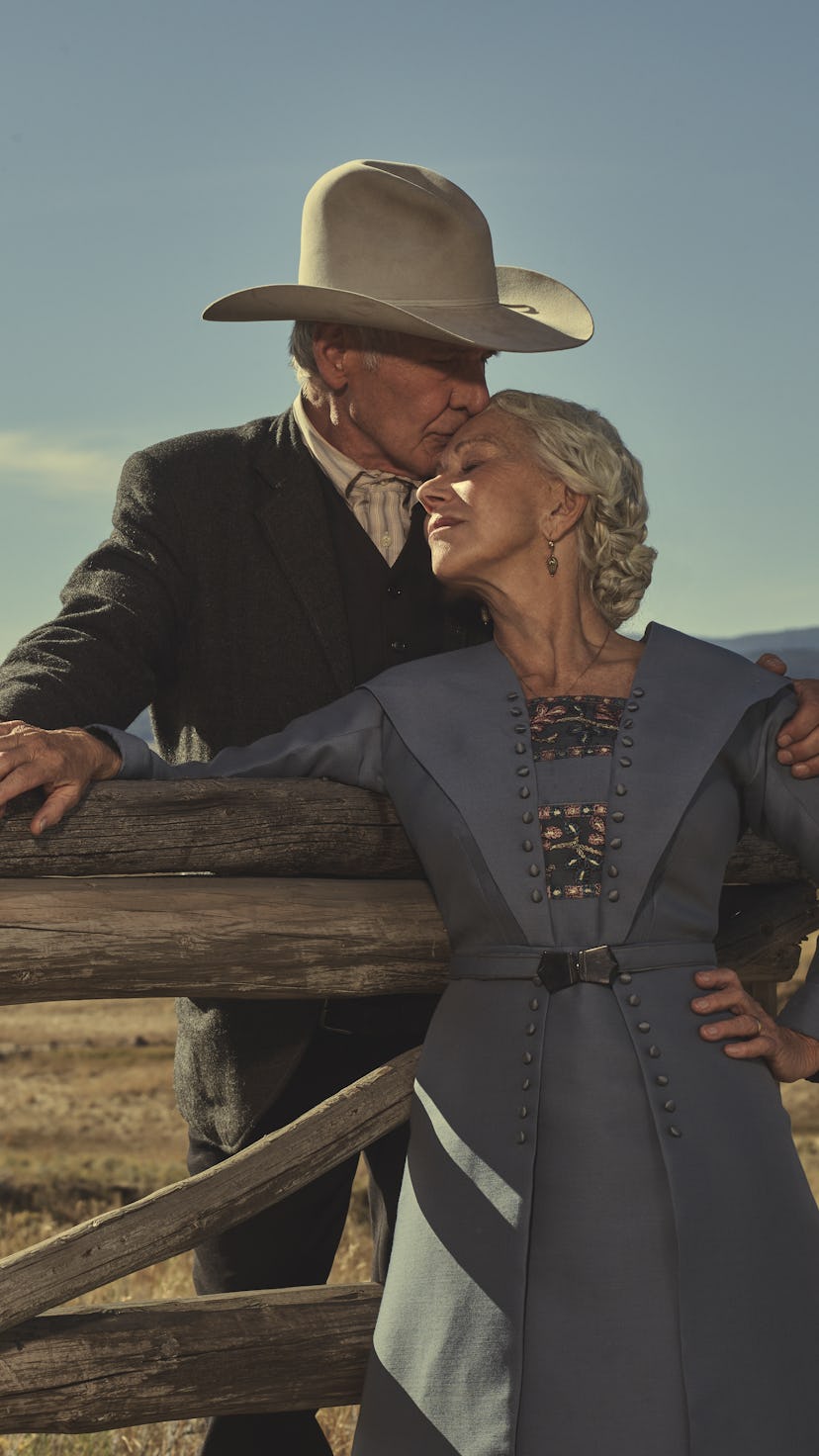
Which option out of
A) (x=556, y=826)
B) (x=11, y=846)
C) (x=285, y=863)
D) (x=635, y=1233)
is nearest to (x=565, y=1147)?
(x=635, y=1233)

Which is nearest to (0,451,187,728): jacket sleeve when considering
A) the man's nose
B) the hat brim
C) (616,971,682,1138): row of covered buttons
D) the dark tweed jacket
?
the dark tweed jacket

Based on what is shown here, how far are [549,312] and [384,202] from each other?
1.53 feet

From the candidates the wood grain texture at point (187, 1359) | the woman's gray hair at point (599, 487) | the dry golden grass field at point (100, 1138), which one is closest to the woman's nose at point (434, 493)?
the woman's gray hair at point (599, 487)

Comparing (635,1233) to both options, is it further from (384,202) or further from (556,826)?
(384,202)

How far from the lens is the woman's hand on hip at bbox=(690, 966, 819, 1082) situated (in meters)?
2.66

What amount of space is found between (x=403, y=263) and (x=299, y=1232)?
2.19m

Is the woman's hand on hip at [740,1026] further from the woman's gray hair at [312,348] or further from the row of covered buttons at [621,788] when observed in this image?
the woman's gray hair at [312,348]

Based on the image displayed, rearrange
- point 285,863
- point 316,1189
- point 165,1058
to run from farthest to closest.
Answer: point 165,1058 < point 316,1189 < point 285,863

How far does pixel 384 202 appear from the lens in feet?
12.0

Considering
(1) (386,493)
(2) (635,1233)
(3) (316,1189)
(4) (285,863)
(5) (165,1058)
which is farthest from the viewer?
(5) (165,1058)

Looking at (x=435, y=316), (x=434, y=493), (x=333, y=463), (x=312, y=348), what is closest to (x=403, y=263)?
(x=435, y=316)

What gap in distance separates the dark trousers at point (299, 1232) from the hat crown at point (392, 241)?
168cm

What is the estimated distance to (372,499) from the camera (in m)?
3.73

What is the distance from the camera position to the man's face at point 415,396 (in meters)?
3.56
